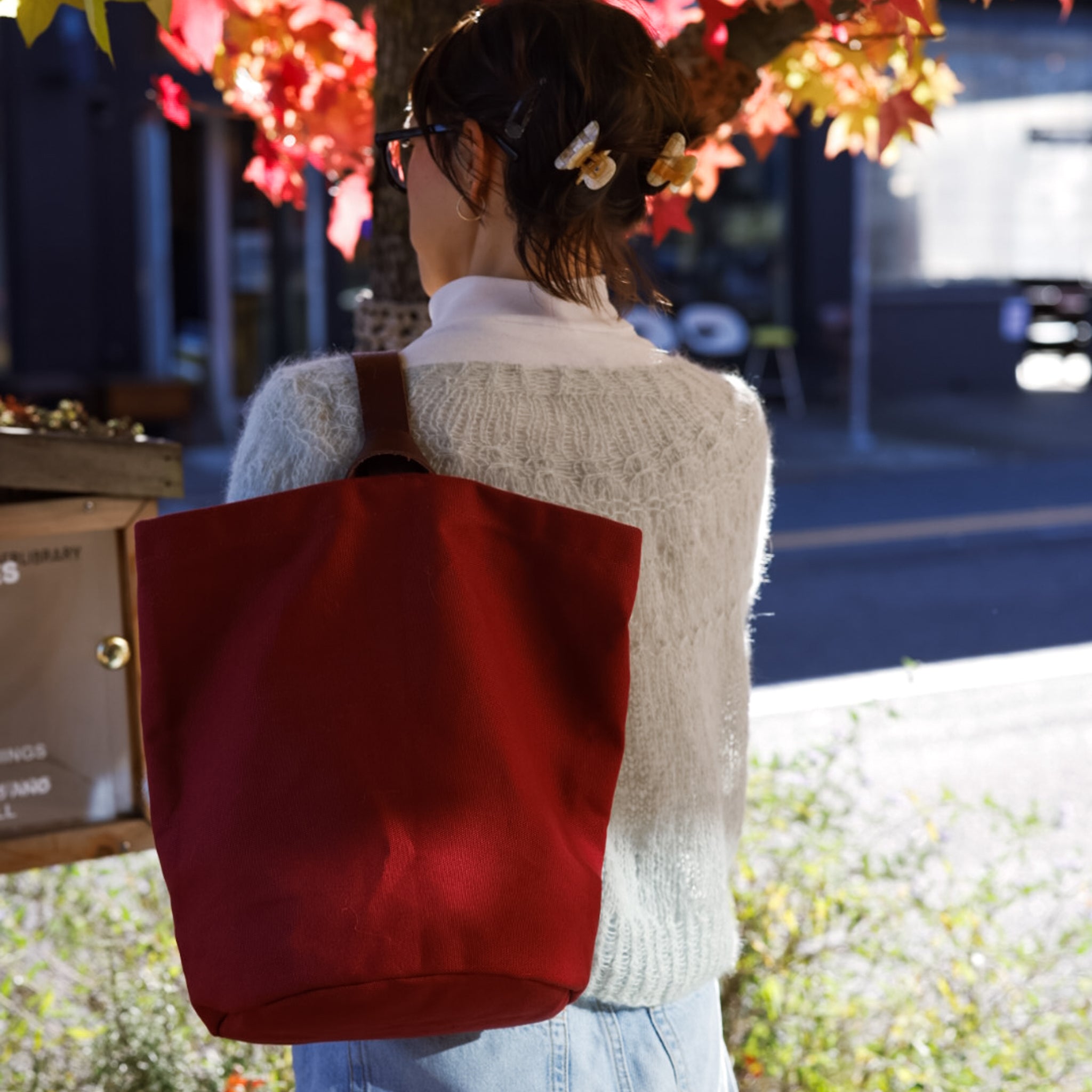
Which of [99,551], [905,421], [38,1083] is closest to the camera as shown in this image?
[99,551]

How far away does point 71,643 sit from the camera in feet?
7.00

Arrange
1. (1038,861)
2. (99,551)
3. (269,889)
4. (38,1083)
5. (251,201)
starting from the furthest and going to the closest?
(251,201)
(1038,861)
(38,1083)
(99,551)
(269,889)

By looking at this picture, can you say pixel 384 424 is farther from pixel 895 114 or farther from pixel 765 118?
pixel 765 118

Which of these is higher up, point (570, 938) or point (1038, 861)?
point (570, 938)

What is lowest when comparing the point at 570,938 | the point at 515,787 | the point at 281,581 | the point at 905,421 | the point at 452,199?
the point at 905,421

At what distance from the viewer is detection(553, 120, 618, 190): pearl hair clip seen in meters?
1.31

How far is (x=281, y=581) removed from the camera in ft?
3.82

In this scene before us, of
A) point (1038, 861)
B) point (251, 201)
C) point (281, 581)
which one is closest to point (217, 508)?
point (281, 581)

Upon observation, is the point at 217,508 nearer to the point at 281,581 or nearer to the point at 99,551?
the point at 281,581

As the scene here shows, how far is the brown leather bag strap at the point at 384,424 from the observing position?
1.22 m

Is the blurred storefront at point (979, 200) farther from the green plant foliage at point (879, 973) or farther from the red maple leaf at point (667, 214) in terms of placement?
the red maple leaf at point (667, 214)

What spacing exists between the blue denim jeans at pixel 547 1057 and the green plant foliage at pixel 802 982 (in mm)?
1253

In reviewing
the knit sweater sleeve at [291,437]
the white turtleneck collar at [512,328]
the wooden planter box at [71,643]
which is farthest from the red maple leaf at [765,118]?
the knit sweater sleeve at [291,437]

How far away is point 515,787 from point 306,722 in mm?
175
